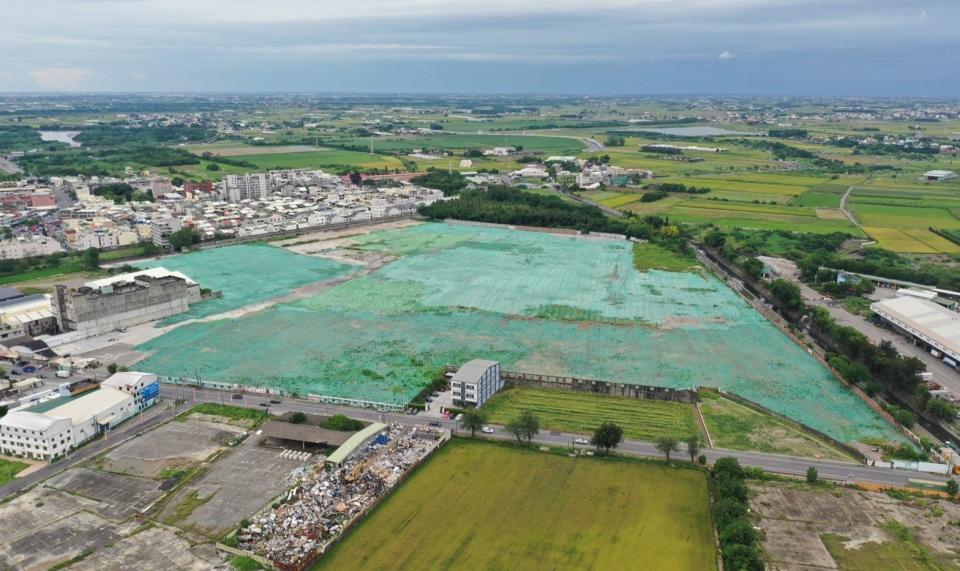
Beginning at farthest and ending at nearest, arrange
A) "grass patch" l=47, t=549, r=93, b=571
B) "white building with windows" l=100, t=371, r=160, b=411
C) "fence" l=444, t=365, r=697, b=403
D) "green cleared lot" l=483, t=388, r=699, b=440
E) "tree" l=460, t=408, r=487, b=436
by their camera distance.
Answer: "fence" l=444, t=365, r=697, b=403 → "white building with windows" l=100, t=371, r=160, b=411 → "green cleared lot" l=483, t=388, r=699, b=440 → "tree" l=460, t=408, r=487, b=436 → "grass patch" l=47, t=549, r=93, b=571

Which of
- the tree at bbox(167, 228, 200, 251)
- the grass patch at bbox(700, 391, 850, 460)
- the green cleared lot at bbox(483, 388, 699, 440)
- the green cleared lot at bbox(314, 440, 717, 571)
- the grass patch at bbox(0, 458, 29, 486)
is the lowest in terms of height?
the grass patch at bbox(0, 458, 29, 486)

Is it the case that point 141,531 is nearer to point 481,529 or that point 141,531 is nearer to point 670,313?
point 481,529

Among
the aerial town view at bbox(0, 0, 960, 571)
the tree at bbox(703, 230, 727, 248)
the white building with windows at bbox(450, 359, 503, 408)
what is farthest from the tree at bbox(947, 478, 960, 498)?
the tree at bbox(703, 230, 727, 248)

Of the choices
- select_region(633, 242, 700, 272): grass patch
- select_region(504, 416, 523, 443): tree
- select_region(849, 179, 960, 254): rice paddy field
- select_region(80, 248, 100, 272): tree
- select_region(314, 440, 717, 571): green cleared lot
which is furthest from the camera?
select_region(849, 179, 960, 254): rice paddy field

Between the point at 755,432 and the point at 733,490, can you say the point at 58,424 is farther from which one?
the point at 755,432

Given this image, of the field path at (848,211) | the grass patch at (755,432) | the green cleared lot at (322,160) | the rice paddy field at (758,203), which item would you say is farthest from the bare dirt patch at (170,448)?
the green cleared lot at (322,160)

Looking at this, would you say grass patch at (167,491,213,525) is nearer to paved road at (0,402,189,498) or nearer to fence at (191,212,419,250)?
paved road at (0,402,189,498)
